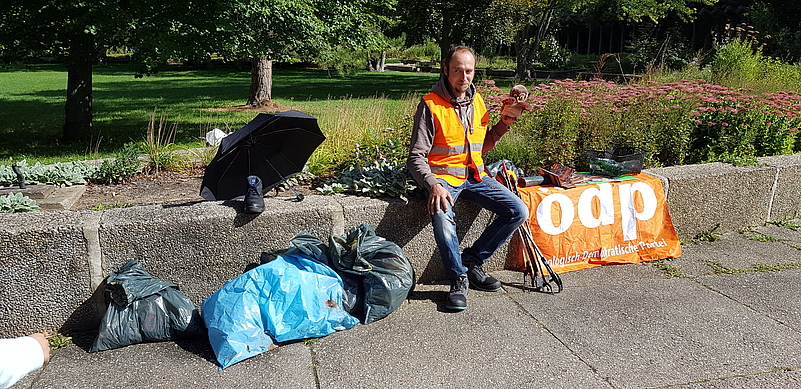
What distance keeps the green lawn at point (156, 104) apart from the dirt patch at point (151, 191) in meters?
1.54

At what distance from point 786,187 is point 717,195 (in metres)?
1.05

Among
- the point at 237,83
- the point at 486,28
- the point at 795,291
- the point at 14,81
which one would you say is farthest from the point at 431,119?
the point at 14,81

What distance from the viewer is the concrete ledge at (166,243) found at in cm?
364

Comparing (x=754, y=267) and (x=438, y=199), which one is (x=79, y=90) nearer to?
(x=438, y=199)

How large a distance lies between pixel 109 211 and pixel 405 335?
6.71 ft

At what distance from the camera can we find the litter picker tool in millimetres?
4539

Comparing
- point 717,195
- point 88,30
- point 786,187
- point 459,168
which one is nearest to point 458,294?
point 459,168

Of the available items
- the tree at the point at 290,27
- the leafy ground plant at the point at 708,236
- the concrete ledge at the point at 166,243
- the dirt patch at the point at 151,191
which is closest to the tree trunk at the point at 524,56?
the tree at the point at 290,27

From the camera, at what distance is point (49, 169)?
203 inches

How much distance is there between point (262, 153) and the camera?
4.40 metres

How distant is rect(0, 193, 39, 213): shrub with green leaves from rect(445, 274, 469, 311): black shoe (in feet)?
9.44

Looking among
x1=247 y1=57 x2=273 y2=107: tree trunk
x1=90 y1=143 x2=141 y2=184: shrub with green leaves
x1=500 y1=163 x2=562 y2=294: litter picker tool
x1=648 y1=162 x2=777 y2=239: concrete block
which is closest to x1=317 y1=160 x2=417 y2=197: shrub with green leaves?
x1=500 y1=163 x2=562 y2=294: litter picker tool

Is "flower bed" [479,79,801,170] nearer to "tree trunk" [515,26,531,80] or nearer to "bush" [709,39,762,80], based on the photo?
"bush" [709,39,762,80]

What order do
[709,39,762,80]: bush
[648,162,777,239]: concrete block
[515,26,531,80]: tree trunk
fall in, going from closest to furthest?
[648,162,777,239]: concrete block
[709,39,762,80]: bush
[515,26,531,80]: tree trunk
